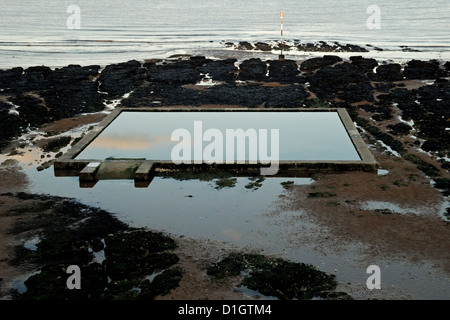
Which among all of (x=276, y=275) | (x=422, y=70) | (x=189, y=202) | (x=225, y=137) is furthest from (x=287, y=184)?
(x=422, y=70)

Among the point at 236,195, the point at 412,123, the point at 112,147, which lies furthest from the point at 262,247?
the point at 412,123

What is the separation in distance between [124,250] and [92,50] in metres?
35.5

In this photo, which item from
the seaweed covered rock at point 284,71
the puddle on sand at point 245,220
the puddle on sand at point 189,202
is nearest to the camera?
the puddle on sand at point 245,220

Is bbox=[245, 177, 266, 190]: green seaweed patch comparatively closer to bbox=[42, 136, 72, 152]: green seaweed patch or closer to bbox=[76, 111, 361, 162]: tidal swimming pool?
bbox=[76, 111, 361, 162]: tidal swimming pool

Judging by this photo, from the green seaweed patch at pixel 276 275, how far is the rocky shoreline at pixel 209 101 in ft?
0.12

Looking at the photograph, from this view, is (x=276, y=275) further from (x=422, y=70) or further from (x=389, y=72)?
(x=422, y=70)

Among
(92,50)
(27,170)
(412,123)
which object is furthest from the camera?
(92,50)

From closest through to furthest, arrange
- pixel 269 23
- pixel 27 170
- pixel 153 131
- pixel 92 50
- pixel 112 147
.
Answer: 1. pixel 27 170
2. pixel 112 147
3. pixel 153 131
4. pixel 92 50
5. pixel 269 23

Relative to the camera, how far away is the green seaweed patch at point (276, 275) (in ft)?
33.3

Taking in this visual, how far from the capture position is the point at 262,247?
11.8 meters

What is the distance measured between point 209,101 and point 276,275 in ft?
49.4

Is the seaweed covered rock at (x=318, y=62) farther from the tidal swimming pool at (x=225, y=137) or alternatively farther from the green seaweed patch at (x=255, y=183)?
the green seaweed patch at (x=255, y=183)

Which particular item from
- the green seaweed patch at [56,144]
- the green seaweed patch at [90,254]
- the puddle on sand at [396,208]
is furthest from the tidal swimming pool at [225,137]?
the green seaweed patch at [90,254]
